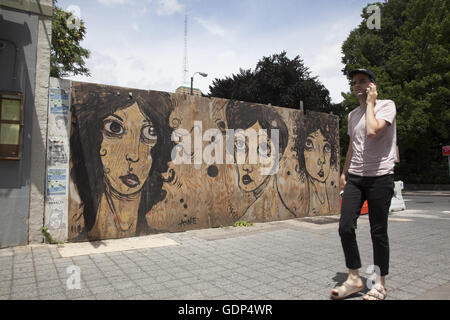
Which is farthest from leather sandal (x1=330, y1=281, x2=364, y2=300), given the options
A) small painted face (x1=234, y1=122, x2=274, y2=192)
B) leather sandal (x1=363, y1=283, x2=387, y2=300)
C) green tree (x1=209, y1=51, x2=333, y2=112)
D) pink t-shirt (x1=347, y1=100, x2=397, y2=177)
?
green tree (x1=209, y1=51, x2=333, y2=112)

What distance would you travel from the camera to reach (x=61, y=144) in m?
5.02

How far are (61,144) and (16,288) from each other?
8.44 feet

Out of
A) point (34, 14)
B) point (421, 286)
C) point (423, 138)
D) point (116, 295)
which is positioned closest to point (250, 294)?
point (116, 295)

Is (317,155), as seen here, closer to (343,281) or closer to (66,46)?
(343,281)

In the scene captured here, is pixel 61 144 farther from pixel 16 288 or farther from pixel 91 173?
pixel 16 288

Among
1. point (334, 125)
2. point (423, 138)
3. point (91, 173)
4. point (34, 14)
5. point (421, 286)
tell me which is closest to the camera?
point (421, 286)

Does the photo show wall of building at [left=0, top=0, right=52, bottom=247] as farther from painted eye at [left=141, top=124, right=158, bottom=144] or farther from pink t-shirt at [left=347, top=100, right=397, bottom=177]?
pink t-shirt at [left=347, top=100, right=397, bottom=177]

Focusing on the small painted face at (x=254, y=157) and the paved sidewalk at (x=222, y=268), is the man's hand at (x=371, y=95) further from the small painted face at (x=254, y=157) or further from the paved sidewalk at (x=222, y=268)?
the small painted face at (x=254, y=157)

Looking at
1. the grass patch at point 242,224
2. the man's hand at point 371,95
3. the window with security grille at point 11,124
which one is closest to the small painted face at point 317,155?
the grass patch at point 242,224

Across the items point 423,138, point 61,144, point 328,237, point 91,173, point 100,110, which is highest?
point 423,138

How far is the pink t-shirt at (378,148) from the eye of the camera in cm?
284

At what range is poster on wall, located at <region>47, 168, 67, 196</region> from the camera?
4.89 m

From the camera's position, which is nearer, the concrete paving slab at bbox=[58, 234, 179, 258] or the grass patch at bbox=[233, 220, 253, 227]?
the concrete paving slab at bbox=[58, 234, 179, 258]

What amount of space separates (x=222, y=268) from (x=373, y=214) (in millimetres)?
1930
